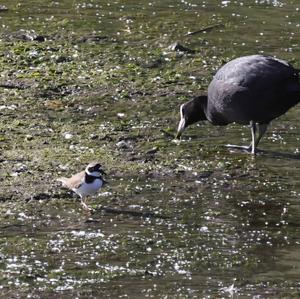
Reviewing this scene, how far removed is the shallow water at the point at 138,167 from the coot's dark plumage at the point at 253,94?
23 cm

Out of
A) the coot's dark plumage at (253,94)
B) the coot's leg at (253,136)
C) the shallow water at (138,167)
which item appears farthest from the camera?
the coot's leg at (253,136)

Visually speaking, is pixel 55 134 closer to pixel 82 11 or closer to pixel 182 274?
pixel 182 274

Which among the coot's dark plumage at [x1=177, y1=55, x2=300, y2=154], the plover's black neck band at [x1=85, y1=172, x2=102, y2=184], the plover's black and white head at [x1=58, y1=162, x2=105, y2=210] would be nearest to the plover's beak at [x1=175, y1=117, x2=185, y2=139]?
the coot's dark plumage at [x1=177, y1=55, x2=300, y2=154]

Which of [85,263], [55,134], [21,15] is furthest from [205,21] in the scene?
[85,263]

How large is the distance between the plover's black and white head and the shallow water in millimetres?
129

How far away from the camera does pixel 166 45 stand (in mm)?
13086

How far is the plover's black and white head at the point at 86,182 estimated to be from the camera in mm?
8016

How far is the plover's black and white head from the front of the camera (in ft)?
26.3

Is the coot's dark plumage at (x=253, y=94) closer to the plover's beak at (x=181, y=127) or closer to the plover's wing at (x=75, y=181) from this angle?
the plover's beak at (x=181, y=127)

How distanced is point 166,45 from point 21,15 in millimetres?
2377

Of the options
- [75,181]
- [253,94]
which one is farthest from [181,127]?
[75,181]

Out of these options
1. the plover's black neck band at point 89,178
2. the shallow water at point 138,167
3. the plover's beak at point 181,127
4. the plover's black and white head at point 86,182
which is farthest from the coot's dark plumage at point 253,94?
the plover's black neck band at point 89,178

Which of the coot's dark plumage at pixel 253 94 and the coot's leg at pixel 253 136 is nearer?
the coot's dark plumage at pixel 253 94

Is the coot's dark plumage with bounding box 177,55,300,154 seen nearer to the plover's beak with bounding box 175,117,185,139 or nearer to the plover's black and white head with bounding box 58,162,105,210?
the plover's beak with bounding box 175,117,185,139
